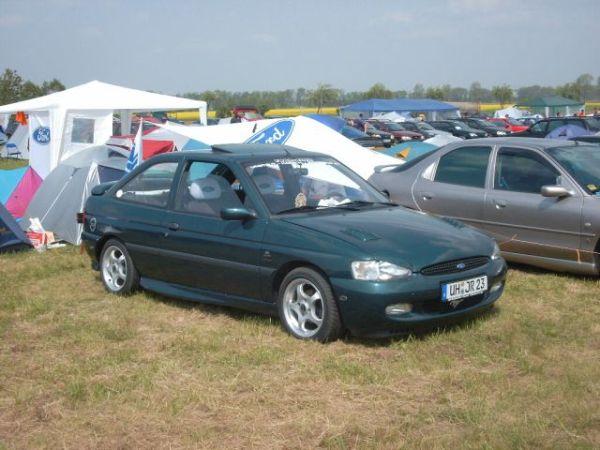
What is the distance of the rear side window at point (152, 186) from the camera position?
6670 mm

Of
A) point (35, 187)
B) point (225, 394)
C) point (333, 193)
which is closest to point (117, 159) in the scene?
point (35, 187)

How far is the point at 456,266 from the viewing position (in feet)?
17.6

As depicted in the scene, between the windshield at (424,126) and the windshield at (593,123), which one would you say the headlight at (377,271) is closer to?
the windshield at (593,123)

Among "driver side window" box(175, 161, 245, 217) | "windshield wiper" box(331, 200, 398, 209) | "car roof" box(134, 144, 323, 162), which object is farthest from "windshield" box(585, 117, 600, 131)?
"driver side window" box(175, 161, 245, 217)

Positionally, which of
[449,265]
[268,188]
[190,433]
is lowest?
[190,433]

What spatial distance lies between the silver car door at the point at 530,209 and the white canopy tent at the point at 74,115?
1213cm

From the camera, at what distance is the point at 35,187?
1262 cm

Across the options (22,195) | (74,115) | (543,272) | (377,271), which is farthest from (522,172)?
(74,115)

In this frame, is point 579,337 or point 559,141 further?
point 559,141

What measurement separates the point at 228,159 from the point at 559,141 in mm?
3664

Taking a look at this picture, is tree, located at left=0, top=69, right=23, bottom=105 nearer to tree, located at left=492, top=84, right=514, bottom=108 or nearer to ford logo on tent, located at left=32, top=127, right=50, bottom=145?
ford logo on tent, located at left=32, top=127, right=50, bottom=145

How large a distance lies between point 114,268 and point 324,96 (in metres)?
103

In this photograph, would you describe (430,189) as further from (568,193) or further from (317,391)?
(317,391)

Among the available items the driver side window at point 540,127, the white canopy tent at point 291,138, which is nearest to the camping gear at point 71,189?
the white canopy tent at point 291,138
